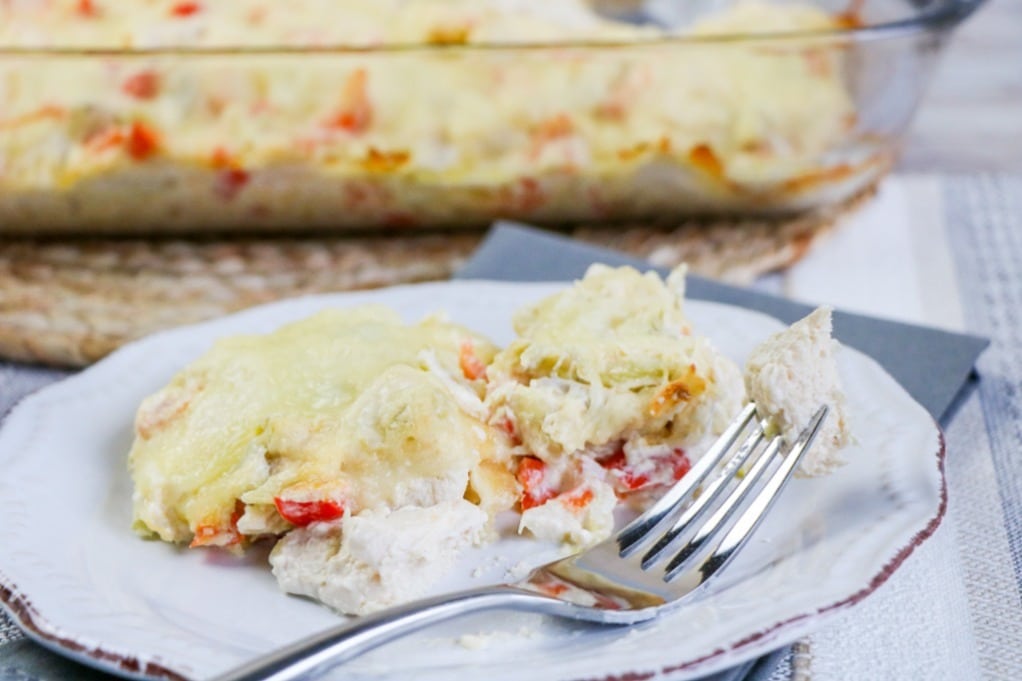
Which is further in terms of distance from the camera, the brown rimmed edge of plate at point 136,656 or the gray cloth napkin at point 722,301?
the gray cloth napkin at point 722,301

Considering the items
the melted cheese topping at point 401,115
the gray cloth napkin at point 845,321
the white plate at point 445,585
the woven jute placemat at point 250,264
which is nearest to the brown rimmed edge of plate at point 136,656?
the white plate at point 445,585

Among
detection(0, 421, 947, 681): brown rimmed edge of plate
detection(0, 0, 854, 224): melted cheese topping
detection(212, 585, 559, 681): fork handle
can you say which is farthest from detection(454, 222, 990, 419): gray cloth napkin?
detection(212, 585, 559, 681): fork handle

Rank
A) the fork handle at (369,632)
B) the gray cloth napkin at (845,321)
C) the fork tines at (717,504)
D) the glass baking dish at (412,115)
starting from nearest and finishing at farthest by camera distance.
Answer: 1. the fork handle at (369,632)
2. the fork tines at (717,504)
3. the gray cloth napkin at (845,321)
4. the glass baking dish at (412,115)

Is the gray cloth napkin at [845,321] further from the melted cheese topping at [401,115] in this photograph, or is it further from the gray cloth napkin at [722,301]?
the melted cheese topping at [401,115]

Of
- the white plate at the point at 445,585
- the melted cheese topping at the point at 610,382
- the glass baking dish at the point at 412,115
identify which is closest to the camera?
the white plate at the point at 445,585

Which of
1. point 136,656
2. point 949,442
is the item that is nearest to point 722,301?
point 949,442

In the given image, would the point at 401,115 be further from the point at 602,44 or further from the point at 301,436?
the point at 301,436
